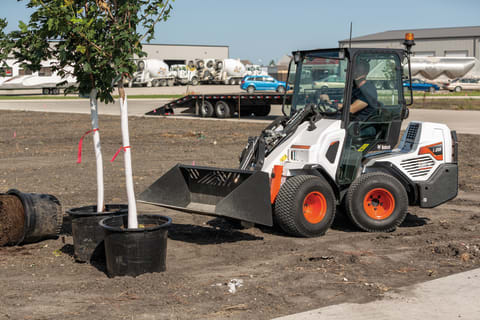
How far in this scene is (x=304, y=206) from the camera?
764cm

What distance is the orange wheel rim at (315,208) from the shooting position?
7640 mm

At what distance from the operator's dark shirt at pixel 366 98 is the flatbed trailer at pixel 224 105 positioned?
56.5 feet

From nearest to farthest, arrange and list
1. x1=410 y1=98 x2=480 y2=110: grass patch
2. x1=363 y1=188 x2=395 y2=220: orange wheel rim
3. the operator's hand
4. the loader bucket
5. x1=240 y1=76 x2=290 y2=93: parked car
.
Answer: the loader bucket → x1=363 y1=188 x2=395 y2=220: orange wheel rim → the operator's hand → x1=410 y1=98 x2=480 y2=110: grass patch → x1=240 y1=76 x2=290 y2=93: parked car

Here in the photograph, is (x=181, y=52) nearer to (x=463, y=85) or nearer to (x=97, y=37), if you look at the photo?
(x=463, y=85)

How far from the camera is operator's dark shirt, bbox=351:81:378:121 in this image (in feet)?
26.9

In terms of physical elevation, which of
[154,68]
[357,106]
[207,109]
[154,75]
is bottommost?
[207,109]

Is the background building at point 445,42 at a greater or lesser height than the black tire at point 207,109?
greater

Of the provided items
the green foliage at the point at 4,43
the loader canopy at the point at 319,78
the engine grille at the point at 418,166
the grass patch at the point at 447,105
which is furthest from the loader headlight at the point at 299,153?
the grass patch at the point at 447,105

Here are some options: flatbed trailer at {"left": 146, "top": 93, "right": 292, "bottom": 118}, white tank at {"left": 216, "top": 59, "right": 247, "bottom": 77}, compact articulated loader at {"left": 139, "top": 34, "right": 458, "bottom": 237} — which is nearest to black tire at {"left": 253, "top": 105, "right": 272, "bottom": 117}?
flatbed trailer at {"left": 146, "top": 93, "right": 292, "bottom": 118}

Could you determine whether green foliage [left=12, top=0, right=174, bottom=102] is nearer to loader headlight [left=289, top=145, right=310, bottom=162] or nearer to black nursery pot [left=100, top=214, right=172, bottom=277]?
black nursery pot [left=100, top=214, right=172, bottom=277]

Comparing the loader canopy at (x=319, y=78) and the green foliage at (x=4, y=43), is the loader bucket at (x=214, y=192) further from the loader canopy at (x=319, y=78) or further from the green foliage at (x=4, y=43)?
the green foliage at (x=4, y=43)

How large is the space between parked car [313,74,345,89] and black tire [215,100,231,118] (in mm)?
18767

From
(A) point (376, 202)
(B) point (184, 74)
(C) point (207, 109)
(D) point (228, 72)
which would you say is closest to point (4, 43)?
(A) point (376, 202)

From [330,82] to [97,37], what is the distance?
347 cm
